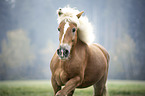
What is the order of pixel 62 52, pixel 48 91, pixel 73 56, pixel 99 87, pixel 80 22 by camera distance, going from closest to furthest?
pixel 62 52
pixel 73 56
pixel 80 22
pixel 99 87
pixel 48 91

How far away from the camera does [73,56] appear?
108 inches

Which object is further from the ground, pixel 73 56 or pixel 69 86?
pixel 73 56

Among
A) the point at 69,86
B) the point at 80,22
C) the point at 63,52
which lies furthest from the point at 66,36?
the point at 69,86

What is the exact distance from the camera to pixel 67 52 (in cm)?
248

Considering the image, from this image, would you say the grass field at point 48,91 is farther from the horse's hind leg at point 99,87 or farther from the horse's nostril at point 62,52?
the horse's nostril at point 62,52

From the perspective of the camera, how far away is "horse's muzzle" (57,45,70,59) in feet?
7.95

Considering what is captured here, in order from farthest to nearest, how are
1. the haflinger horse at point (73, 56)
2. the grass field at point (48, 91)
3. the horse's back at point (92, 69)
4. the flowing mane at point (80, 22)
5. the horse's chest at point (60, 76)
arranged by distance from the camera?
the grass field at point (48, 91), the horse's back at point (92, 69), the flowing mane at point (80, 22), the horse's chest at point (60, 76), the haflinger horse at point (73, 56)

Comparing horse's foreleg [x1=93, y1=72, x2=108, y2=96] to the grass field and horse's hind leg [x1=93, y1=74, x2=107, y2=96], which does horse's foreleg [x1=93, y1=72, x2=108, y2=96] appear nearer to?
horse's hind leg [x1=93, y1=74, x2=107, y2=96]

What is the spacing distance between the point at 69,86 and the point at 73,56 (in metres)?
0.49

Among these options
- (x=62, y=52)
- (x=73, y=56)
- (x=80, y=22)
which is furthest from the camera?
(x=80, y=22)

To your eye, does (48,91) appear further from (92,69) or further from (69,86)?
(69,86)

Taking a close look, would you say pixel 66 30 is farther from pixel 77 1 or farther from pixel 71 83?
pixel 77 1

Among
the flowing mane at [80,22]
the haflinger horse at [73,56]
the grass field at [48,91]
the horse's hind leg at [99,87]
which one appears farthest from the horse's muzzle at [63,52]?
the grass field at [48,91]

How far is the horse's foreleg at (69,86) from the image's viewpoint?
2.45 meters
